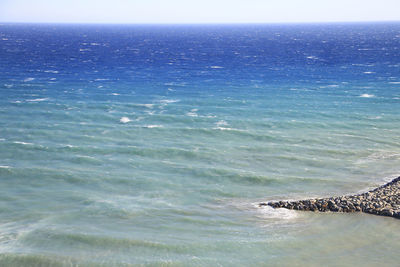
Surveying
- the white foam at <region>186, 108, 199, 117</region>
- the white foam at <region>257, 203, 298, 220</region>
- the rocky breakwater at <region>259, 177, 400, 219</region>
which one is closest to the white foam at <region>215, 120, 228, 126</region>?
the white foam at <region>186, 108, 199, 117</region>

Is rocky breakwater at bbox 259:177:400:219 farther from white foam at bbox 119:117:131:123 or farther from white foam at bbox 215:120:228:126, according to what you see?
white foam at bbox 119:117:131:123

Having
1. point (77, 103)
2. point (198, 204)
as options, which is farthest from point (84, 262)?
point (77, 103)

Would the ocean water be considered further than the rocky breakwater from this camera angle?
No

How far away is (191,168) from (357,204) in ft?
52.4

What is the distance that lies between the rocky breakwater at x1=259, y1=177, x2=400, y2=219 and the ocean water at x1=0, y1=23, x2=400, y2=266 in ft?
2.43

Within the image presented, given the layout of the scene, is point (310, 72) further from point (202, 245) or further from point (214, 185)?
point (202, 245)

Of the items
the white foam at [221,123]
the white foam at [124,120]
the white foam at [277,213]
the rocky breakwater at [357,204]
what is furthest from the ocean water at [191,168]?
the rocky breakwater at [357,204]

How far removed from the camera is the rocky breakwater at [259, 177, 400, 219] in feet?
98.7

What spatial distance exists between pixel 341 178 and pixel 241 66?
71347 millimetres

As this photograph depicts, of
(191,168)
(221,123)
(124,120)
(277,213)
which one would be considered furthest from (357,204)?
(124,120)

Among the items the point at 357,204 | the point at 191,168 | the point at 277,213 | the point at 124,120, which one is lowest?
the point at 277,213

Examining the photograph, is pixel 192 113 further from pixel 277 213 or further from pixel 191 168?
pixel 277 213

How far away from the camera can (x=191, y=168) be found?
40.7 metres

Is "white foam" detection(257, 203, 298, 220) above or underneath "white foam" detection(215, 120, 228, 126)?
underneath
